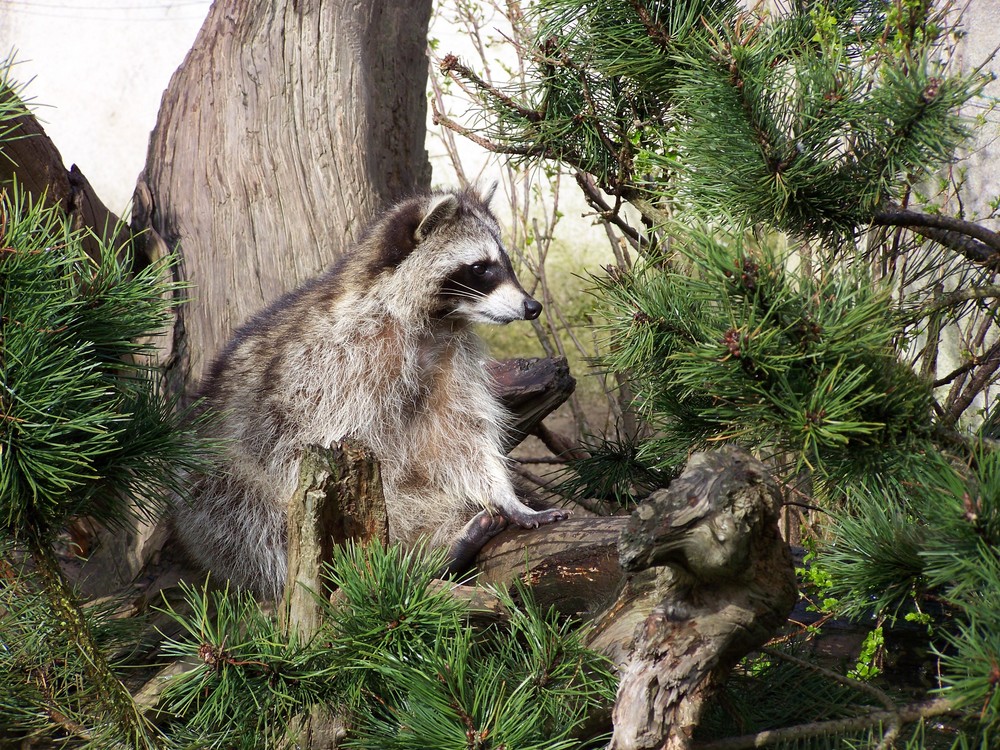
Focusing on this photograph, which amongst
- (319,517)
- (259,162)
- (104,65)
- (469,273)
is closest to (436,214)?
(469,273)

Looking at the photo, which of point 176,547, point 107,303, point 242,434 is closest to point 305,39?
point 242,434

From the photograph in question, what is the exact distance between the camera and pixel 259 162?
3.23m

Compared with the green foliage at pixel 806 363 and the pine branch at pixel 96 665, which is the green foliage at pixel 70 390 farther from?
the green foliage at pixel 806 363

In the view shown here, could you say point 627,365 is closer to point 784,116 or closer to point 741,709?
point 784,116

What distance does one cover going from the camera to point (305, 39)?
10.7ft

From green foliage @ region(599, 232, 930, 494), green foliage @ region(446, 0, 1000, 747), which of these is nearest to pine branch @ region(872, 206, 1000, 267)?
green foliage @ region(446, 0, 1000, 747)

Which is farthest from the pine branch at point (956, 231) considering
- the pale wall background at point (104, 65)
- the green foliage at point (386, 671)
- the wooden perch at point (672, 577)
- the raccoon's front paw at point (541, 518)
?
A: the pale wall background at point (104, 65)

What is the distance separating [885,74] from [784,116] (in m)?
0.16

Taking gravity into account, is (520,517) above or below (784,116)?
below

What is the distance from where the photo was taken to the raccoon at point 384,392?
259 centimetres

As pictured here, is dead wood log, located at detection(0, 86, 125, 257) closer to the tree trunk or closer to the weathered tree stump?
the tree trunk

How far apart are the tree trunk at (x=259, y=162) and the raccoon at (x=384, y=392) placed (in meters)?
0.44

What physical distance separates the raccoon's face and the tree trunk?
0.64 metres

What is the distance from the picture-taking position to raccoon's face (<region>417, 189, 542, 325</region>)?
272 cm
